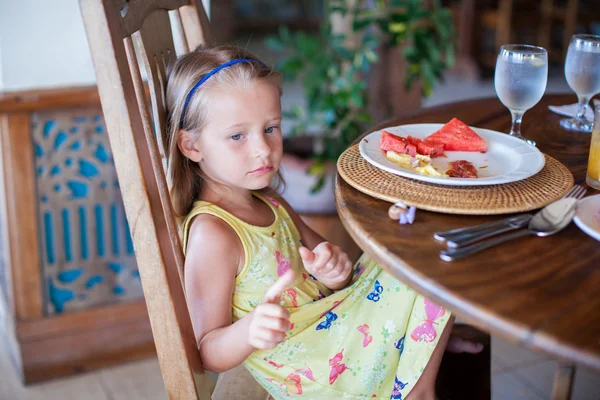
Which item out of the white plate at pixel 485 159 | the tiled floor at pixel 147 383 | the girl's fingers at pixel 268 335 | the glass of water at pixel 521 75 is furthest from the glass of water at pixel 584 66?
the tiled floor at pixel 147 383

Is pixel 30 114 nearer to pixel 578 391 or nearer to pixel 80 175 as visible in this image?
pixel 80 175

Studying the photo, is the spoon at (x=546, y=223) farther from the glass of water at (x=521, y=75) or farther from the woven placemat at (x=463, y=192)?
the glass of water at (x=521, y=75)

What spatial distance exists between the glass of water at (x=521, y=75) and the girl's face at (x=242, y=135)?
440 millimetres

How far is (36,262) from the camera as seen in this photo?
2.00m

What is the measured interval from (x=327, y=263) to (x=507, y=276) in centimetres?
34

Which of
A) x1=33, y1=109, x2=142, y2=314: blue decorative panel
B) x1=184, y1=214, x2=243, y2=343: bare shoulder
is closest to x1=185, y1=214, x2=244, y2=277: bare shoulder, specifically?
x1=184, y1=214, x2=243, y2=343: bare shoulder

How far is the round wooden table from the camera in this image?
67cm

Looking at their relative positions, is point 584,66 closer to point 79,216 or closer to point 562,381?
point 562,381

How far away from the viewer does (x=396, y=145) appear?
1095mm

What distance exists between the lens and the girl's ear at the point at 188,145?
45.9 inches

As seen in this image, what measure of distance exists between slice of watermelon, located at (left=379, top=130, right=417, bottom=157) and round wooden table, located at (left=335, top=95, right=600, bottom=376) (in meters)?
0.12

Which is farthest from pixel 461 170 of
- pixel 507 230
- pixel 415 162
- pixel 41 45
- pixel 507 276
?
pixel 41 45

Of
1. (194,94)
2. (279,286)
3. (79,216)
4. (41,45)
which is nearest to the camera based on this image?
(279,286)

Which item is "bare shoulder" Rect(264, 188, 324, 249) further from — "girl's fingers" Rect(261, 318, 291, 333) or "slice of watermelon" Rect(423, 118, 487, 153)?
"girl's fingers" Rect(261, 318, 291, 333)
